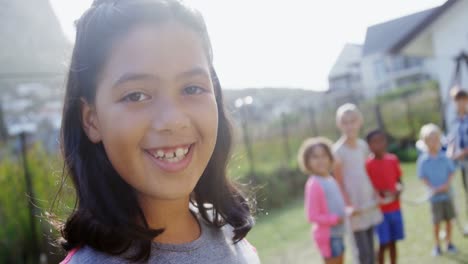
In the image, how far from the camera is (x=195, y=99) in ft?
3.50

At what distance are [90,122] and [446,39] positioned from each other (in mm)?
3069

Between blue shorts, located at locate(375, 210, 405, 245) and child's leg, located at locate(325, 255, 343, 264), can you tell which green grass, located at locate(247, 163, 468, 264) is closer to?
blue shorts, located at locate(375, 210, 405, 245)

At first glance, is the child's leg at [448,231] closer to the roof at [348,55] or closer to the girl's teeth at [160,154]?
the roof at [348,55]

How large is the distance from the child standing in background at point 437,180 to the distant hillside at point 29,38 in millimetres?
3610

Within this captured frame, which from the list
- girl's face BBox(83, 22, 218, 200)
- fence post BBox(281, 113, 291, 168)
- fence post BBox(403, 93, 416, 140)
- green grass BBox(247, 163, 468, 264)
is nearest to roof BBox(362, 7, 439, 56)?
girl's face BBox(83, 22, 218, 200)

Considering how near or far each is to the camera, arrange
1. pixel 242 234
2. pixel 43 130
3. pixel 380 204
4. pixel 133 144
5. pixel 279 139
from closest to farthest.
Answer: pixel 133 144 < pixel 242 234 < pixel 380 204 < pixel 43 130 < pixel 279 139

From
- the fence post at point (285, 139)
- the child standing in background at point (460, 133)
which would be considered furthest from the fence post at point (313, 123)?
the child standing in background at point (460, 133)

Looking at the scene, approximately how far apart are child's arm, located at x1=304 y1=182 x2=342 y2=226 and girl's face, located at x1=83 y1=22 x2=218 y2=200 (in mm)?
2839

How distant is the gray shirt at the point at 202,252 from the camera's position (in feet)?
3.39

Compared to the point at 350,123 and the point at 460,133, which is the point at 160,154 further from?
the point at 460,133

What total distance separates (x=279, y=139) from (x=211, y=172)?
9615mm

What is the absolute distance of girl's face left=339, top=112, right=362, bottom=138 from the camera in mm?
4242

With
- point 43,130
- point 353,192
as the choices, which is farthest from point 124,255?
point 43,130

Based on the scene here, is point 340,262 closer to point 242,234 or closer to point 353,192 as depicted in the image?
point 353,192
